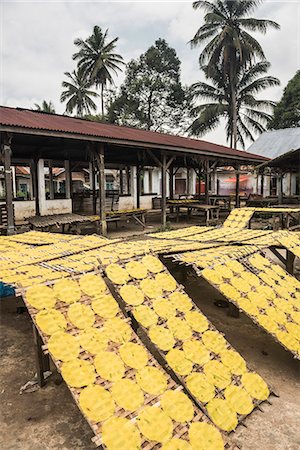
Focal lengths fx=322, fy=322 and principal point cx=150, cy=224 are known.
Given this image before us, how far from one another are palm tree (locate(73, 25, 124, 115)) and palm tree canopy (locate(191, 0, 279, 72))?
7.47 metres

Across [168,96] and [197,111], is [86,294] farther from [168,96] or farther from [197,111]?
[168,96]

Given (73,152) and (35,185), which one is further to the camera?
(73,152)

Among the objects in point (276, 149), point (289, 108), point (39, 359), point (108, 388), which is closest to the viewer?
point (108, 388)

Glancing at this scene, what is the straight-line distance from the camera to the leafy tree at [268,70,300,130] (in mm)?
25119

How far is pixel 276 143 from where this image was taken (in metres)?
24.0

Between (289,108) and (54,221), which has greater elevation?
(289,108)

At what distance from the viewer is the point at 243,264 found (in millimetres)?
4922

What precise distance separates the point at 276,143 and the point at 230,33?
8343 millimetres

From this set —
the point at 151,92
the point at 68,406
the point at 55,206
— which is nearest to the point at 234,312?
the point at 68,406

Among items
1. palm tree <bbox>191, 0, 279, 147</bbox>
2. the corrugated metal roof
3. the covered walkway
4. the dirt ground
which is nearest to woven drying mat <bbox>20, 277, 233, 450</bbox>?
the dirt ground

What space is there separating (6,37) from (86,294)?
1419 centimetres

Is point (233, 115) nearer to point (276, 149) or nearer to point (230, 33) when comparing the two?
point (276, 149)

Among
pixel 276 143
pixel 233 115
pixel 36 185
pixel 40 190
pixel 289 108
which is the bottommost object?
pixel 40 190

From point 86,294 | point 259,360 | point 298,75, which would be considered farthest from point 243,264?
point 298,75
